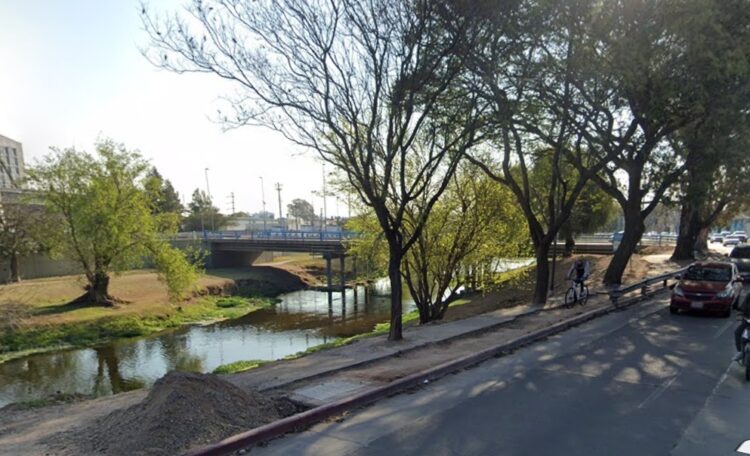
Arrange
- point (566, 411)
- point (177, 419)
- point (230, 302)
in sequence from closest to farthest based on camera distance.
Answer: point (177, 419)
point (566, 411)
point (230, 302)

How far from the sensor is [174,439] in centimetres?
587

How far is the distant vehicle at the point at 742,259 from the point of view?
884 inches

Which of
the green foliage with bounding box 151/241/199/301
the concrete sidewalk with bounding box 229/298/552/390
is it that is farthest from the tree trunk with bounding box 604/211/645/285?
the green foliage with bounding box 151/241/199/301

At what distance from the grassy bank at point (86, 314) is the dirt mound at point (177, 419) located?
1990 cm

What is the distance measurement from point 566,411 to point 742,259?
21.7m

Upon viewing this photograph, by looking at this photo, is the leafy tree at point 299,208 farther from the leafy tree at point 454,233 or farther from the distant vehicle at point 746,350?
the distant vehicle at point 746,350

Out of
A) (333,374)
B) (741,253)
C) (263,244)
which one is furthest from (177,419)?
(263,244)

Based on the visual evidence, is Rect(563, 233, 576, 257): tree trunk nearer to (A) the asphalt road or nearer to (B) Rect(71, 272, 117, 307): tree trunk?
(A) the asphalt road

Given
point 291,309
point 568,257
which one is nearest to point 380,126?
point 291,309

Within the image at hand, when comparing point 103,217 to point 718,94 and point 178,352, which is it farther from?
point 718,94

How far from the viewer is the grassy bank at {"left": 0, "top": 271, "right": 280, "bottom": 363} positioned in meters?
24.1

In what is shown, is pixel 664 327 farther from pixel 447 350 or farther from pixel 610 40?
pixel 610 40

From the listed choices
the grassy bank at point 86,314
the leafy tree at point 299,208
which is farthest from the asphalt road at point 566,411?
the leafy tree at point 299,208

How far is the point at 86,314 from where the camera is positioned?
27.5 metres
